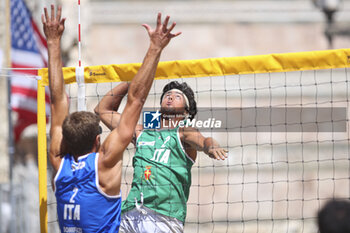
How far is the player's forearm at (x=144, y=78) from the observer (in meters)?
4.23

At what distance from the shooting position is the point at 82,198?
4199mm

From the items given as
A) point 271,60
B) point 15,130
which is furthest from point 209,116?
point 15,130

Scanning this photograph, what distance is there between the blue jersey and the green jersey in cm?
108

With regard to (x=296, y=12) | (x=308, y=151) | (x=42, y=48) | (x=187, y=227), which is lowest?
(x=187, y=227)

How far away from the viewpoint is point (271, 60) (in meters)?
5.35

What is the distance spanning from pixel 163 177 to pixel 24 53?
5.20 metres

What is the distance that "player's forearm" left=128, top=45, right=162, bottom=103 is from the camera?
4.23 metres

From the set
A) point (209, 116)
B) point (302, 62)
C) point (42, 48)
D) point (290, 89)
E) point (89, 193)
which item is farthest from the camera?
point (290, 89)

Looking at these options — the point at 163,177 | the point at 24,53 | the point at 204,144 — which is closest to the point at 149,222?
the point at 163,177

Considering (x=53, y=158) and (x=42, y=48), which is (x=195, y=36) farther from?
(x=53, y=158)

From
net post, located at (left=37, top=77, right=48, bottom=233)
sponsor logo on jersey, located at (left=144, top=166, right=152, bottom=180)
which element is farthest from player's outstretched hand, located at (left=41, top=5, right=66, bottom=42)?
sponsor logo on jersey, located at (left=144, top=166, right=152, bottom=180)

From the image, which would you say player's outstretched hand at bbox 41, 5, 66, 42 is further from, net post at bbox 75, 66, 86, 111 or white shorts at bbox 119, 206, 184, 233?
white shorts at bbox 119, 206, 184, 233

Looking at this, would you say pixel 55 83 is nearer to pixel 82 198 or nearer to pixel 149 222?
pixel 82 198

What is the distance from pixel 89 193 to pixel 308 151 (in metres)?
8.99
